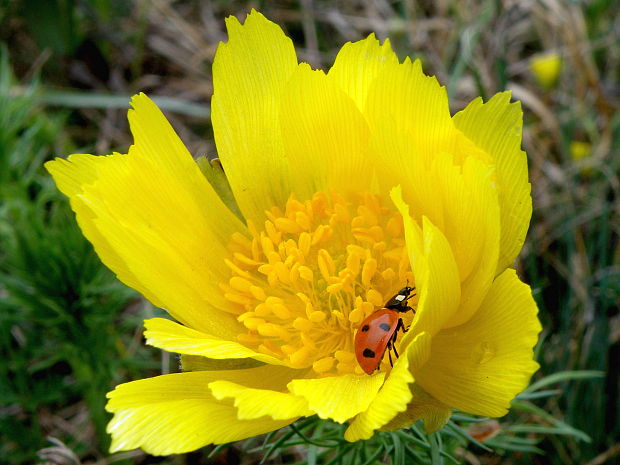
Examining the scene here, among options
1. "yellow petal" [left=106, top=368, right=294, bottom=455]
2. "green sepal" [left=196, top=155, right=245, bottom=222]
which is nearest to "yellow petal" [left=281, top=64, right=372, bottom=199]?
"green sepal" [left=196, top=155, right=245, bottom=222]

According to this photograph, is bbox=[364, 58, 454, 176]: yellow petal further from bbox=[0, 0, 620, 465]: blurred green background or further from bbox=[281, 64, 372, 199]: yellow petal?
bbox=[0, 0, 620, 465]: blurred green background

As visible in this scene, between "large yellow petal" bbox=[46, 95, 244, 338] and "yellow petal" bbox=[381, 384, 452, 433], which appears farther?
"large yellow petal" bbox=[46, 95, 244, 338]

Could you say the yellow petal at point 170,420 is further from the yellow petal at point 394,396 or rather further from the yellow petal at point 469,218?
the yellow petal at point 469,218

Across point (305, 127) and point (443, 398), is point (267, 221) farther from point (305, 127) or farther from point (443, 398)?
point (443, 398)

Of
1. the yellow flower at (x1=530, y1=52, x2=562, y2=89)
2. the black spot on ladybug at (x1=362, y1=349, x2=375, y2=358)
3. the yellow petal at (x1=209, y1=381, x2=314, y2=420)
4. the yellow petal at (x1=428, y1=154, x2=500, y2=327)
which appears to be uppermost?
the yellow flower at (x1=530, y1=52, x2=562, y2=89)

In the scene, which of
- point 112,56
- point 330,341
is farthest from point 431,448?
point 112,56

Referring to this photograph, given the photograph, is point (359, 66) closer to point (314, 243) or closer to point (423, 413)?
point (314, 243)

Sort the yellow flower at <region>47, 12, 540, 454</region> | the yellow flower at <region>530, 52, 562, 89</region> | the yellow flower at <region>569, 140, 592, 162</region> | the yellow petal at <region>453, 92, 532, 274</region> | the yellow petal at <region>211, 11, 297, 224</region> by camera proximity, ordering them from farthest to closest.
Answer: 1. the yellow flower at <region>530, 52, 562, 89</region>
2. the yellow flower at <region>569, 140, 592, 162</region>
3. the yellow petal at <region>211, 11, 297, 224</region>
4. the yellow petal at <region>453, 92, 532, 274</region>
5. the yellow flower at <region>47, 12, 540, 454</region>

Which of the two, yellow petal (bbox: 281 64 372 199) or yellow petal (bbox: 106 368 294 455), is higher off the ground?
yellow petal (bbox: 281 64 372 199)

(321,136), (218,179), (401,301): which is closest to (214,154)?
(218,179)

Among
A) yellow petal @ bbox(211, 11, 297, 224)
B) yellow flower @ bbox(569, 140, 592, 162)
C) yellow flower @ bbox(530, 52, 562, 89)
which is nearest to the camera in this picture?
yellow petal @ bbox(211, 11, 297, 224)
